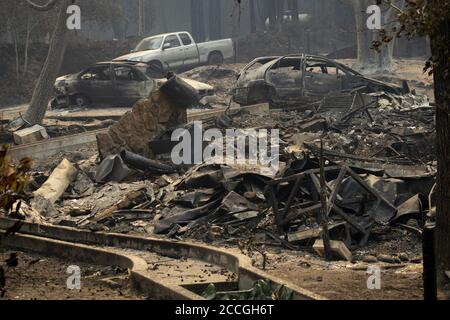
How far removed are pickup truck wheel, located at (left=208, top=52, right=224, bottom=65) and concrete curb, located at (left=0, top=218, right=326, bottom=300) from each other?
25.6 metres

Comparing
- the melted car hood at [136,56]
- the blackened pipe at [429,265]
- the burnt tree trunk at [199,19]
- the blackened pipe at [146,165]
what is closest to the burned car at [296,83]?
the blackened pipe at [146,165]

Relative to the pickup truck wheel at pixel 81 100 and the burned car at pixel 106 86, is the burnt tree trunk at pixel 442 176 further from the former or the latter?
the pickup truck wheel at pixel 81 100

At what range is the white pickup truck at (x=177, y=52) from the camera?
116 ft

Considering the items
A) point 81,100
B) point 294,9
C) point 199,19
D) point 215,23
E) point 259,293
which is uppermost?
point 294,9

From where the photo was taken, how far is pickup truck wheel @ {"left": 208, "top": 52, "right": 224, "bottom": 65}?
39500 millimetres

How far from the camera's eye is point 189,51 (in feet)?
124

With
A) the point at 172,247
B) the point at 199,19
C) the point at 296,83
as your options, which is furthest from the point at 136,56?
the point at 199,19

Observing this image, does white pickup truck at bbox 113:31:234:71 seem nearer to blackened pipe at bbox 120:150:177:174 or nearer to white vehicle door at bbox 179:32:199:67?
white vehicle door at bbox 179:32:199:67

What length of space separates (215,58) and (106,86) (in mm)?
10724

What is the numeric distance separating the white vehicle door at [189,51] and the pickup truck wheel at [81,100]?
8.44 m

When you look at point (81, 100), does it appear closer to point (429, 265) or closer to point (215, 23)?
point (429, 265)

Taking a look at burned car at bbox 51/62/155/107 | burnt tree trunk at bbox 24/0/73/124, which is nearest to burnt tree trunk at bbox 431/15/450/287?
burnt tree trunk at bbox 24/0/73/124

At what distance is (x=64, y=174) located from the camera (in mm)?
17859

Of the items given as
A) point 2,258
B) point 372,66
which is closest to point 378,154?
point 2,258
